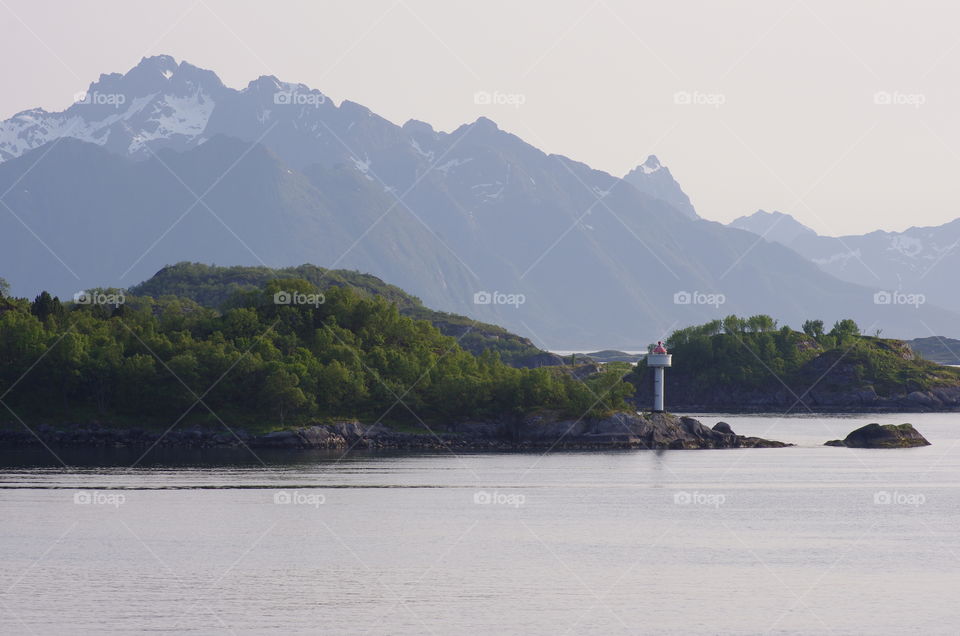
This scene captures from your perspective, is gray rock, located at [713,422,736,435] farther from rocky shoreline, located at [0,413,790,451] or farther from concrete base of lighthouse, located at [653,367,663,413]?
concrete base of lighthouse, located at [653,367,663,413]

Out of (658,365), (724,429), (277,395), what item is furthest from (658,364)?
(277,395)

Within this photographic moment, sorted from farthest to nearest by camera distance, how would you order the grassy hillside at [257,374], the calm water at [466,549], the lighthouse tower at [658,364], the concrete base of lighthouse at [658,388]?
the concrete base of lighthouse at [658,388] → the lighthouse tower at [658,364] → the grassy hillside at [257,374] → the calm water at [466,549]

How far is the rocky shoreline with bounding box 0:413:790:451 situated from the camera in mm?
144625

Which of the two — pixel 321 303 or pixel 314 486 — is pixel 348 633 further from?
pixel 321 303

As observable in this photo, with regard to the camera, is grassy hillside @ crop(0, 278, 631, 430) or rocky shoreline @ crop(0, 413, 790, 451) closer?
rocky shoreline @ crop(0, 413, 790, 451)

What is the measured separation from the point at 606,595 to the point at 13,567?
1203 inches

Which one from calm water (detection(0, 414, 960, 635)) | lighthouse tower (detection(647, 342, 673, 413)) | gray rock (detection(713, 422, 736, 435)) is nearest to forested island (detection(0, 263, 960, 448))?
gray rock (detection(713, 422, 736, 435))

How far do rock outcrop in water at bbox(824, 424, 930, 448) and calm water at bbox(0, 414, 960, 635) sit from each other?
39.4 metres

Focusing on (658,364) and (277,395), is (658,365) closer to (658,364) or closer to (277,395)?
(658,364)

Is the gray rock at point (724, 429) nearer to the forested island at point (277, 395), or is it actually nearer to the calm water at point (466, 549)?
A: the forested island at point (277, 395)

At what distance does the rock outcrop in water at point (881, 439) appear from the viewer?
162 metres

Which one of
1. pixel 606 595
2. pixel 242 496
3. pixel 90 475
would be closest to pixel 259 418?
pixel 90 475

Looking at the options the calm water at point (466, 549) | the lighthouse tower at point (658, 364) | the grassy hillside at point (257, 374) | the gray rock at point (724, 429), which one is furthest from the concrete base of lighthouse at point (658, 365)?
the calm water at point (466, 549)

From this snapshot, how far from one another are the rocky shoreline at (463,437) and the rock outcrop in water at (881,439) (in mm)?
10193
